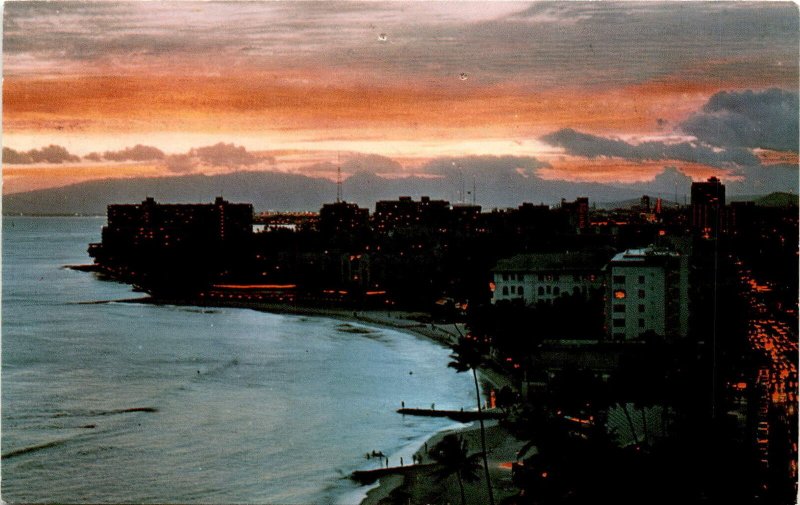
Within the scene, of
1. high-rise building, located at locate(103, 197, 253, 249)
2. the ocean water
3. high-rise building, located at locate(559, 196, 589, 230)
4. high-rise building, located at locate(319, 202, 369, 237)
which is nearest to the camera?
the ocean water

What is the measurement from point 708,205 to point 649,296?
1325mm

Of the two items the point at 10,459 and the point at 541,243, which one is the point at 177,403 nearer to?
the point at 10,459

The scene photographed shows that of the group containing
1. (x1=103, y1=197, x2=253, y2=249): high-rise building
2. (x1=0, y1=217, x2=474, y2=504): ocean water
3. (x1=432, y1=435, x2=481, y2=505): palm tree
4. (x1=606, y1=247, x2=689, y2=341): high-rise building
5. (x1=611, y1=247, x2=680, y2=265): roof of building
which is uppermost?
(x1=103, y1=197, x2=253, y2=249): high-rise building

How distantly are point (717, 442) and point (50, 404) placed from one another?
222 inches

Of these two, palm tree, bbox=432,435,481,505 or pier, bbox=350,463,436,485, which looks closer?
palm tree, bbox=432,435,481,505

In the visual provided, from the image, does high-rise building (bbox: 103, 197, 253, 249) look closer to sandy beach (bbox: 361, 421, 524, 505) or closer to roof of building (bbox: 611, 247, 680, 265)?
roof of building (bbox: 611, 247, 680, 265)

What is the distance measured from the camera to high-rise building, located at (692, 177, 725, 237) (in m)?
5.28

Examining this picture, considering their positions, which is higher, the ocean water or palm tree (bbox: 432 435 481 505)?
palm tree (bbox: 432 435 481 505)

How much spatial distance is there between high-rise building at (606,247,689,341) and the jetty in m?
1.51

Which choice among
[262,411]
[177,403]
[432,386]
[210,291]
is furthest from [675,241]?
[210,291]

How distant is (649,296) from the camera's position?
7273mm

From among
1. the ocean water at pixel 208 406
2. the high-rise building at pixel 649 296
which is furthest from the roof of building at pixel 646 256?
the ocean water at pixel 208 406

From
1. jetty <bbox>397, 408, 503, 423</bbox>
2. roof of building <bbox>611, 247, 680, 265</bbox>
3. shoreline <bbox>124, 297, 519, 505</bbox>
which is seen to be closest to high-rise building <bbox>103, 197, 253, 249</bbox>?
shoreline <bbox>124, 297, 519, 505</bbox>

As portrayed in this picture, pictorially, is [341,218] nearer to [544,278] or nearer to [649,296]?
[544,278]
